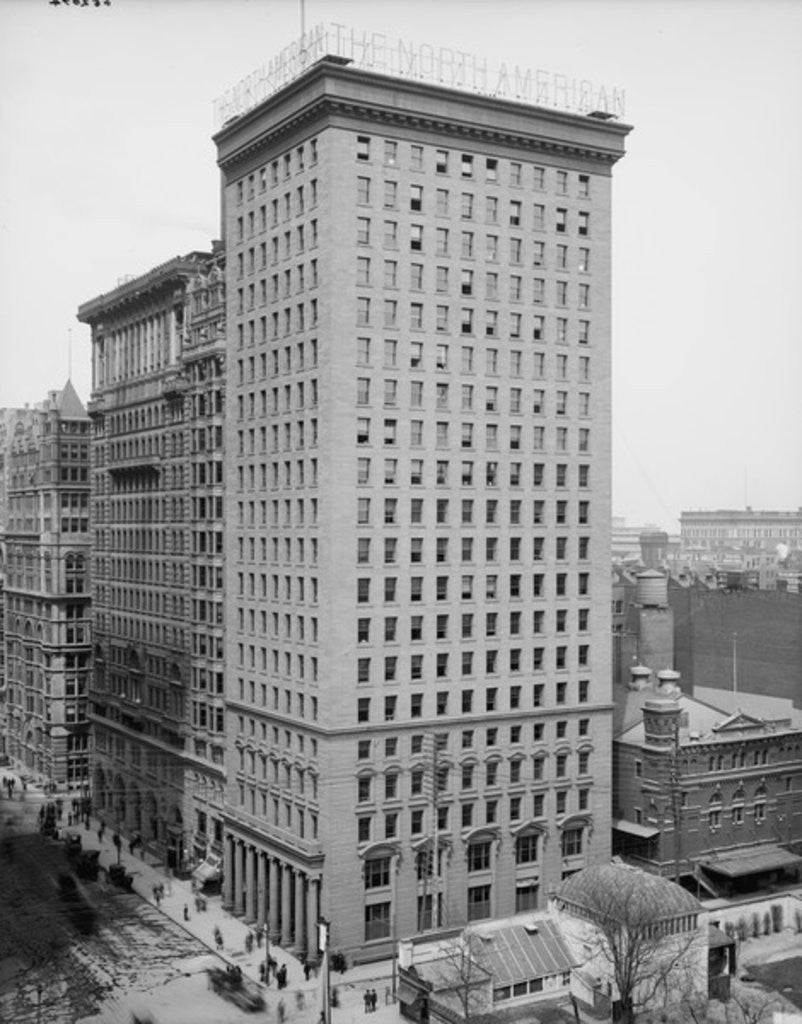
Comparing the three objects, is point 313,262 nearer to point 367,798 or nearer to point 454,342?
point 454,342

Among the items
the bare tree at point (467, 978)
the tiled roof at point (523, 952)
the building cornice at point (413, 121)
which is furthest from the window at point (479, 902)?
the building cornice at point (413, 121)

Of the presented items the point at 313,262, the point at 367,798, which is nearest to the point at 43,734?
the point at 367,798

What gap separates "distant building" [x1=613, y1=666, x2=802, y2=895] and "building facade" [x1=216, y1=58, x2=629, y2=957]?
4.38m

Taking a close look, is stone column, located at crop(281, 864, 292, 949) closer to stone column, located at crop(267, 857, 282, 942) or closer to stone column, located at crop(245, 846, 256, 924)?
stone column, located at crop(267, 857, 282, 942)

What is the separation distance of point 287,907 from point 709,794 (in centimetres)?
3194

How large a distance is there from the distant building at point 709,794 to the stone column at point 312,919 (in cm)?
2515

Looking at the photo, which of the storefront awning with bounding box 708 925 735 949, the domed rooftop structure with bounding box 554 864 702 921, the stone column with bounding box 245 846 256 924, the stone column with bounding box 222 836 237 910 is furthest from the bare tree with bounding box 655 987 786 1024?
the stone column with bounding box 222 836 237 910

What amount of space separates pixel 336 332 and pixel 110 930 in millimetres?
42587

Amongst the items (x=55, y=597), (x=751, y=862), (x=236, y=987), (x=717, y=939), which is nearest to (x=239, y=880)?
(x=236, y=987)

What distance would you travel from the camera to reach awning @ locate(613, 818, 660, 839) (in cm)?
9088

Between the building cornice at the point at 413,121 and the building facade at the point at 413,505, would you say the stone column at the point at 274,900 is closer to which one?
the building facade at the point at 413,505

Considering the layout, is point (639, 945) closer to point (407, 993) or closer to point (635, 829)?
point (407, 993)

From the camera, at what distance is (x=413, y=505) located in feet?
273

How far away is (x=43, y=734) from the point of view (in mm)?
132000
